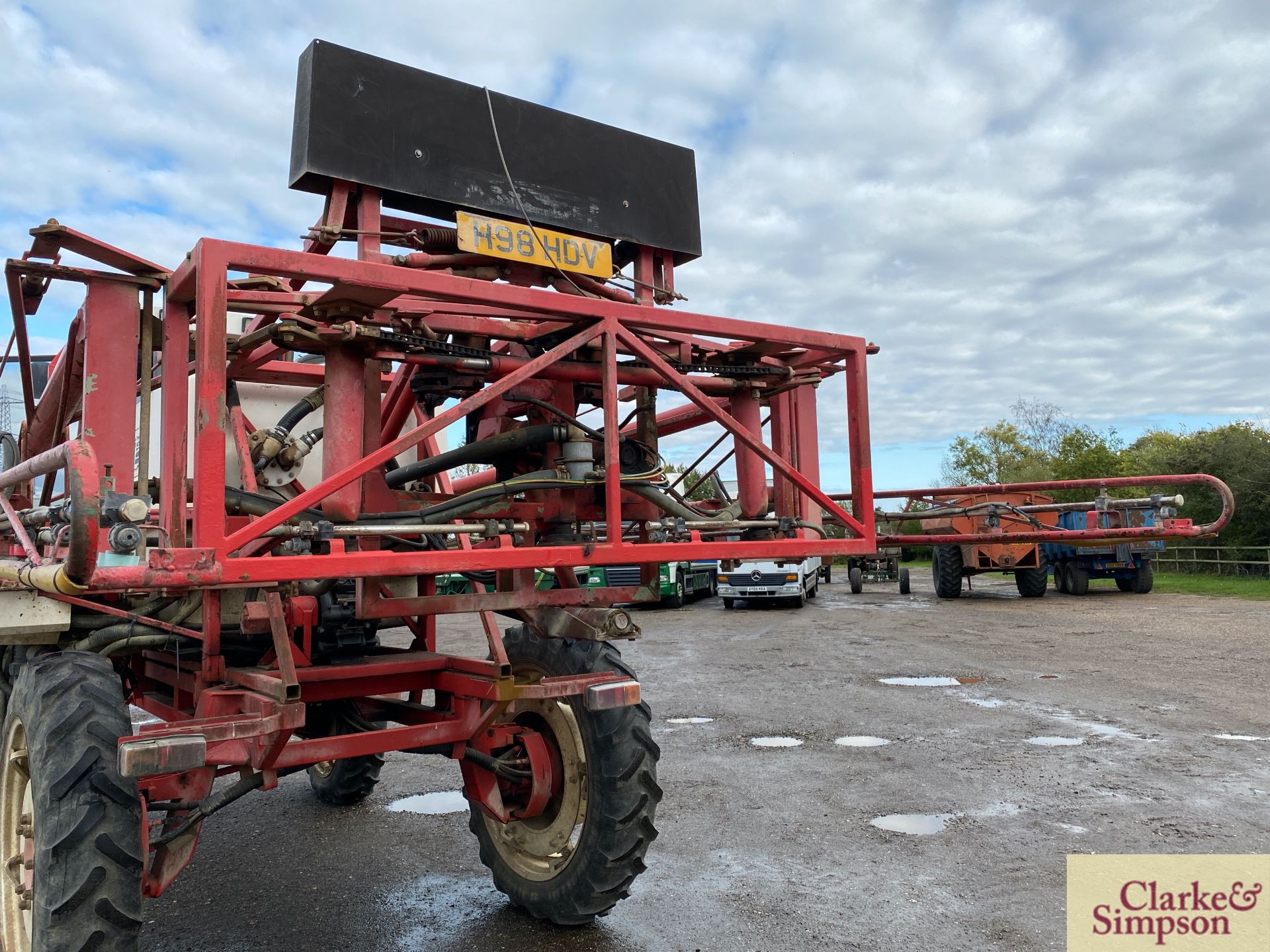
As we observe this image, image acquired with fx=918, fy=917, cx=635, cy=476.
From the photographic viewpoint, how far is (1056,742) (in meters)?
7.30

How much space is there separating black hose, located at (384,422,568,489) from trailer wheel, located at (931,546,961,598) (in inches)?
735

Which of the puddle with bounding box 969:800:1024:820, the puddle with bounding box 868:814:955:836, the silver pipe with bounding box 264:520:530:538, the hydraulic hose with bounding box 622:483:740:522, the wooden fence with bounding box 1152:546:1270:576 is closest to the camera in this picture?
the silver pipe with bounding box 264:520:530:538

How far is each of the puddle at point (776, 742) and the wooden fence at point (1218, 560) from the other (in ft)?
65.7

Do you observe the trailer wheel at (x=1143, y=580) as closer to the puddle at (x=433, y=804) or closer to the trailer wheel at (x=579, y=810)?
the puddle at (x=433, y=804)

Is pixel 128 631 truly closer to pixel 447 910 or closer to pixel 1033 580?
pixel 447 910

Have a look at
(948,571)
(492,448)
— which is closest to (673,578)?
(948,571)

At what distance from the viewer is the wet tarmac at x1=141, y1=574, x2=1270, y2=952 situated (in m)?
4.09

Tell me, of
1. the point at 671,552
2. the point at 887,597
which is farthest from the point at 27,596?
the point at 887,597

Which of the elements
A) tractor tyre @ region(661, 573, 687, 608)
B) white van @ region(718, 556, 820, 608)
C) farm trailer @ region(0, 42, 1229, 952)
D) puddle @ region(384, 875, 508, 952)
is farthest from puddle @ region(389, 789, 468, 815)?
tractor tyre @ region(661, 573, 687, 608)

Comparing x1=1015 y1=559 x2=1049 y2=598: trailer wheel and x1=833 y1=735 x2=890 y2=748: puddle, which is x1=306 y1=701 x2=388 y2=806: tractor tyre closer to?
x1=833 y1=735 x2=890 y2=748: puddle

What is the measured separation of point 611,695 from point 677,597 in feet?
61.0

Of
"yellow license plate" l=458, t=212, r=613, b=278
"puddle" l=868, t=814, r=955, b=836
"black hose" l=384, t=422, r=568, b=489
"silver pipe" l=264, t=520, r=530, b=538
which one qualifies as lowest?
"puddle" l=868, t=814, r=955, b=836

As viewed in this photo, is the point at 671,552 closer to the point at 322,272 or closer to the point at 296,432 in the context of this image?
the point at 322,272

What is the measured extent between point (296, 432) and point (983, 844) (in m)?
4.50
